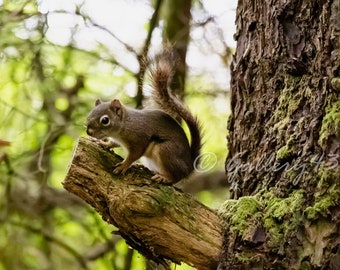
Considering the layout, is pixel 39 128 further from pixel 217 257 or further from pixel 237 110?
pixel 217 257

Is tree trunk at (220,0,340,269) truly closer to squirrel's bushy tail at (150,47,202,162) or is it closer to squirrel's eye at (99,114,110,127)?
squirrel's bushy tail at (150,47,202,162)

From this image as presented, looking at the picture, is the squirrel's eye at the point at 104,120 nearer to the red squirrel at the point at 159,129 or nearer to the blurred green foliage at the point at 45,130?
the red squirrel at the point at 159,129

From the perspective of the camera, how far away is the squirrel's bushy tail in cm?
249

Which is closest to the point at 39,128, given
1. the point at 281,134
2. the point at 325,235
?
the point at 281,134

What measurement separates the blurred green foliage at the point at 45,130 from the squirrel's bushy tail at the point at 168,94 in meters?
0.62

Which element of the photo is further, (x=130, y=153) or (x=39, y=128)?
(x=39, y=128)

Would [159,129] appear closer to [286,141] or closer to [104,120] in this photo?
[104,120]

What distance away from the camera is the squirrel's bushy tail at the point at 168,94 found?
2492 mm

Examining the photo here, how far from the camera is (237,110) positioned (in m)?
2.37

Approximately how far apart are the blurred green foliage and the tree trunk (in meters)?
1.02

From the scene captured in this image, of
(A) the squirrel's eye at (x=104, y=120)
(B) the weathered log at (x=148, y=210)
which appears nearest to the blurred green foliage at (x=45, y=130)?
(A) the squirrel's eye at (x=104, y=120)

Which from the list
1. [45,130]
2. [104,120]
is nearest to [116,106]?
[104,120]

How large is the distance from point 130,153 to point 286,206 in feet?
2.36

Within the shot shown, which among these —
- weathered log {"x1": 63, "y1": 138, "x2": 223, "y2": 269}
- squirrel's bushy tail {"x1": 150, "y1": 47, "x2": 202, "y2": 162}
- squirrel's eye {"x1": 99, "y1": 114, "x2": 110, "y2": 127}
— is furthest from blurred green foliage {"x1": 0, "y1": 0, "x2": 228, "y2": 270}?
weathered log {"x1": 63, "y1": 138, "x2": 223, "y2": 269}
